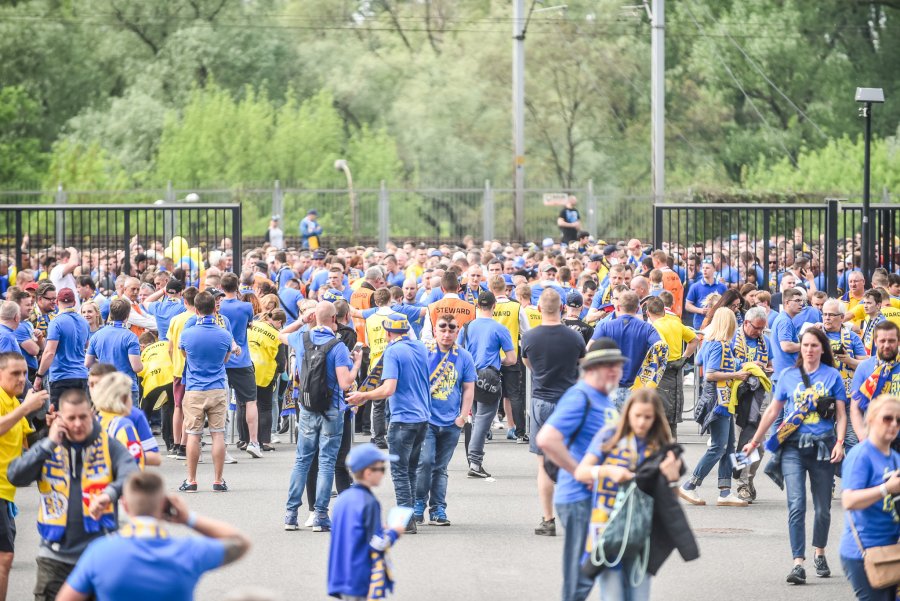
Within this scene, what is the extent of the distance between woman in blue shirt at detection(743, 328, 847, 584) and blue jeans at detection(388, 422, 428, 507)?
2835 millimetres

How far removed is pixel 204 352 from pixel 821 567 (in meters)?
5.93

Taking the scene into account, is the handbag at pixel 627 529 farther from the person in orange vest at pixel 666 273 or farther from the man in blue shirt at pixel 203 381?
the person in orange vest at pixel 666 273

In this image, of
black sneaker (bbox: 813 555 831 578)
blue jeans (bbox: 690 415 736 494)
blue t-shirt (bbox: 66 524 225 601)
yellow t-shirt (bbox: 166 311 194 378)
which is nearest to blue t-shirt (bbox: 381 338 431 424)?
blue jeans (bbox: 690 415 736 494)

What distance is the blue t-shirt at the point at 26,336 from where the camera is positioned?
47.3 ft

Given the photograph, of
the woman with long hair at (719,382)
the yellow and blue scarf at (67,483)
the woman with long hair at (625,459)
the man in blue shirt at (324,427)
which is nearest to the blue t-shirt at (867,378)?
the woman with long hair at (719,382)

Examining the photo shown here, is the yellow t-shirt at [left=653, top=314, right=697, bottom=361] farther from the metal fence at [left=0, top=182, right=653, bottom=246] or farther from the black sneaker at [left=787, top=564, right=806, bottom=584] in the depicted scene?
the metal fence at [left=0, top=182, right=653, bottom=246]

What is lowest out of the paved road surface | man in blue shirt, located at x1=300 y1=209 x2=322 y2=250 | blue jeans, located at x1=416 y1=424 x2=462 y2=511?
the paved road surface

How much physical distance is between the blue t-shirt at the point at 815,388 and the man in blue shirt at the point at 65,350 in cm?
685

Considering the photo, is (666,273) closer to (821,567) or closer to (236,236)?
(236,236)

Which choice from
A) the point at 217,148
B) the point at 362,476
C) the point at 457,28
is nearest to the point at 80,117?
the point at 217,148

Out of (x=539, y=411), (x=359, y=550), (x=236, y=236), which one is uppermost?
(x=236, y=236)

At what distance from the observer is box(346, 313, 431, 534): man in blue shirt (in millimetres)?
11689

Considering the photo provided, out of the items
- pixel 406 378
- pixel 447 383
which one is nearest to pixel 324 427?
pixel 406 378

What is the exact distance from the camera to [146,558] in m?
6.01
